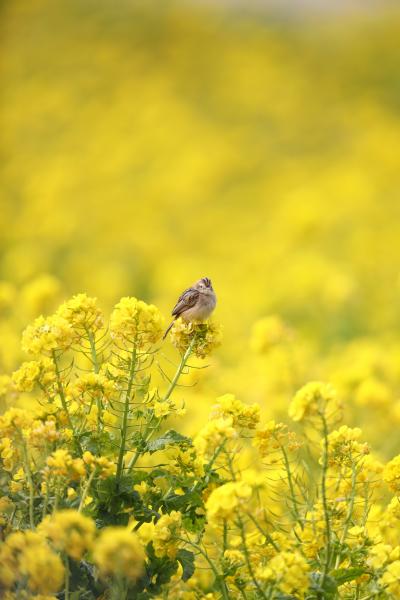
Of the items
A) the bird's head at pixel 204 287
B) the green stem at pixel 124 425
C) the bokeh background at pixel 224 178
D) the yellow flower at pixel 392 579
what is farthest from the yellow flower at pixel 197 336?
the bokeh background at pixel 224 178

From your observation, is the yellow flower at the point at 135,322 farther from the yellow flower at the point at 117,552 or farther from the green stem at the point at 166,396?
the yellow flower at the point at 117,552

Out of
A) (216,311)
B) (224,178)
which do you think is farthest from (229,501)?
(224,178)

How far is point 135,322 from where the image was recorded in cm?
269

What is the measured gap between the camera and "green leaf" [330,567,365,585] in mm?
2486

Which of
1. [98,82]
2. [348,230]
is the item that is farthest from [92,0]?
[348,230]

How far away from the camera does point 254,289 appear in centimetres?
1034

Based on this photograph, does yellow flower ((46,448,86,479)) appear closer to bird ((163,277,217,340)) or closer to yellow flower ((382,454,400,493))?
bird ((163,277,217,340))

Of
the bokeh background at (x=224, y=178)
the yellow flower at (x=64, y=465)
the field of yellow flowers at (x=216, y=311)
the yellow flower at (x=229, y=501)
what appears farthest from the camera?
the bokeh background at (x=224, y=178)

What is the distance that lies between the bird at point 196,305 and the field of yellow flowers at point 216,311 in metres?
0.05

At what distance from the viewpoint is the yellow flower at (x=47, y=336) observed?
8.52 ft

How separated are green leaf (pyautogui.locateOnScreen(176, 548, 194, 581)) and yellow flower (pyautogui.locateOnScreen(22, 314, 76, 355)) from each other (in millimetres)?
695

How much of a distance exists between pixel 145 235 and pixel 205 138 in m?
4.30

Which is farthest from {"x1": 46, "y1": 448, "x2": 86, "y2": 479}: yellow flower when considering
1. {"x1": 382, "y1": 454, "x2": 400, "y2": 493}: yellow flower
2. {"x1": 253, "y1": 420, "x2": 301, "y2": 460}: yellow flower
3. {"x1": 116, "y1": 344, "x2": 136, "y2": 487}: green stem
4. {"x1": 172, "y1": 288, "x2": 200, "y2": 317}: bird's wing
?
{"x1": 382, "y1": 454, "x2": 400, "y2": 493}: yellow flower

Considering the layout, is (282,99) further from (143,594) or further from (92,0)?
(143,594)
